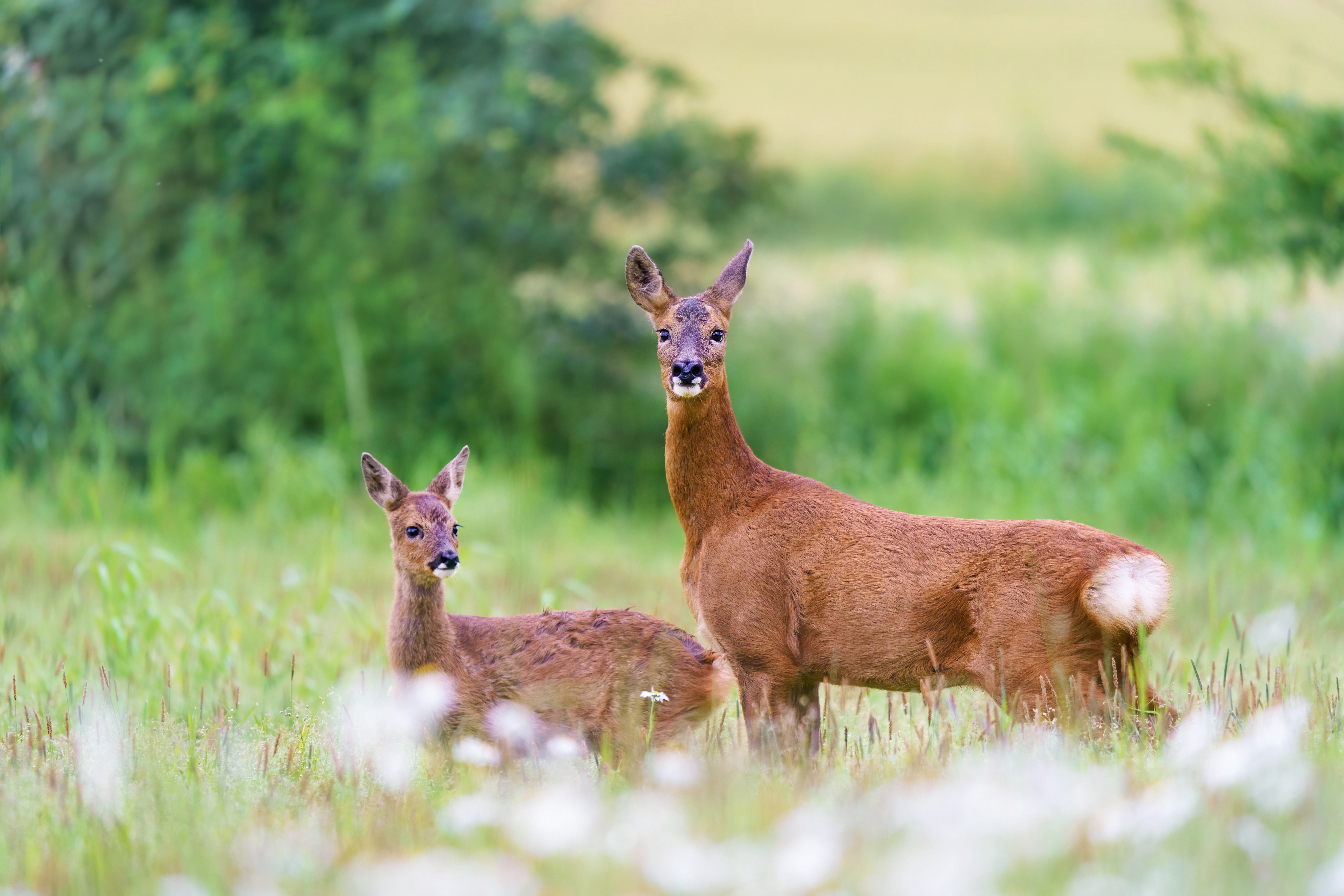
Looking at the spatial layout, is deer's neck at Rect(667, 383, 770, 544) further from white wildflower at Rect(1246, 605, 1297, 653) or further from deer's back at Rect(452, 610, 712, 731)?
white wildflower at Rect(1246, 605, 1297, 653)

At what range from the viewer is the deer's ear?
5.21 meters

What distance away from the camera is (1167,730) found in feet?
15.2

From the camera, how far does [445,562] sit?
4926 mm

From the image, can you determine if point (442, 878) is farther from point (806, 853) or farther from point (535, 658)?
point (535, 658)

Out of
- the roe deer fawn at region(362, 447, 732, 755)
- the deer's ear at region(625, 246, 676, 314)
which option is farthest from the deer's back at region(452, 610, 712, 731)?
the deer's ear at region(625, 246, 676, 314)

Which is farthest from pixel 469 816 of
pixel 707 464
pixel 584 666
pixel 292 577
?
pixel 292 577

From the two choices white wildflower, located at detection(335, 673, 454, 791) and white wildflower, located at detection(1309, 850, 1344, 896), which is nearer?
white wildflower, located at detection(1309, 850, 1344, 896)

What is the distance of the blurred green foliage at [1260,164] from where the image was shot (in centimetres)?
1027

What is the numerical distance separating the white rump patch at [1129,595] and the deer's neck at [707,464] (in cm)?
126

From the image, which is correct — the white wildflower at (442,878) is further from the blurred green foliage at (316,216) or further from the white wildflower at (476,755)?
the blurred green foliage at (316,216)

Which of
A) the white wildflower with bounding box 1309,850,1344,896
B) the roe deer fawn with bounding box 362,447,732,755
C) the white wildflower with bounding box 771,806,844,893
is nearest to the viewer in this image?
the white wildflower with bounding box 1309,850,1344,896

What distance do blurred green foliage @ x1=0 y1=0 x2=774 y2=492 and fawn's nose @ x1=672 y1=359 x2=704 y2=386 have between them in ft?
21.5

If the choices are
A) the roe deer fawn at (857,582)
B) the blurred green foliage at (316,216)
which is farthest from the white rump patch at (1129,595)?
the blurred green foliage at (316,216)

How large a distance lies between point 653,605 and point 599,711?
2.56 meters
